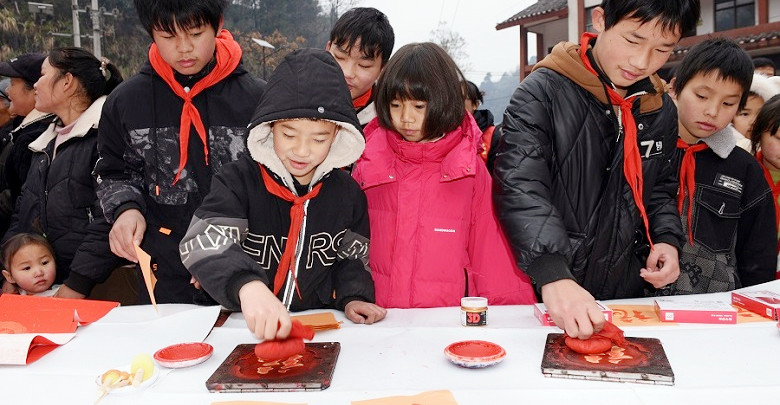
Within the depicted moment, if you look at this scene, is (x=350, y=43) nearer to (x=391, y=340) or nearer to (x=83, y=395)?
(x=391, y=340)

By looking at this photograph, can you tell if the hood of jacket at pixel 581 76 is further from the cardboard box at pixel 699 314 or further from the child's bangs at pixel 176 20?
the child's bangs at pixel 176 20

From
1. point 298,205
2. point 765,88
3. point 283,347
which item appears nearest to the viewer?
point 283,347

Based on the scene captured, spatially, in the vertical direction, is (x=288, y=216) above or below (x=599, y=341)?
above

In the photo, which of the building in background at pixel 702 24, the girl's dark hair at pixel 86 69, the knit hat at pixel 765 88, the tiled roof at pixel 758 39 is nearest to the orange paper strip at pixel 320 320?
the girl's dark hair at pixel 86 69

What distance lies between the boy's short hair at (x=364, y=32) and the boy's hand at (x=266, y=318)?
49.9 inches

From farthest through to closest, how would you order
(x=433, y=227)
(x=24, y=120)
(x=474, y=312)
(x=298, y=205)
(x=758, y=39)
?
(x=758, y=39)
(x=24, y=120)
(x=433, y=227)
(x=298, y=205)
(x=474, y=312)

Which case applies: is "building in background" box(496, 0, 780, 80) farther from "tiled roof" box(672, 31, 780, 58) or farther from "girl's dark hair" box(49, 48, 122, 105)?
"girl's dark hair" box(49, 48, 122, 105)

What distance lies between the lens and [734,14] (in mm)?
11977

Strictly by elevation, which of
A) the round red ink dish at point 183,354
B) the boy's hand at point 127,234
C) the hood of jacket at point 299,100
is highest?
the hood of jacket at point 299,100

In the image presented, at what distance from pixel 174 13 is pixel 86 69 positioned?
1.03 meters

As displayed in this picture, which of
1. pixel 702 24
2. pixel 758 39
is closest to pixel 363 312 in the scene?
pixel 758 39

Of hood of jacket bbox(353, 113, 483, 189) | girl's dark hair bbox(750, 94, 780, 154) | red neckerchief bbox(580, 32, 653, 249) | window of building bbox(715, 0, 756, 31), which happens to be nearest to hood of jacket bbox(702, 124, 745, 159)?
girl's dark hair bbox(750, 94, 780, 154)

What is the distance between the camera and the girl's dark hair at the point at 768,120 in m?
2.05

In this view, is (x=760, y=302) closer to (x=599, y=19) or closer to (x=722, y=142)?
(x=722, y=142)
